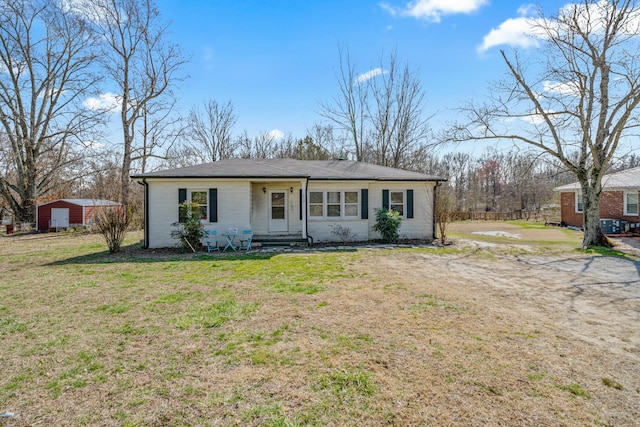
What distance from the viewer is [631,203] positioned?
1697 cm

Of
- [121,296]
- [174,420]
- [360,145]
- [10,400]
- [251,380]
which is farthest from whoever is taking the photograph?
[360,145]

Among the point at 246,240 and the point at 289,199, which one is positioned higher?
the point at 289,199

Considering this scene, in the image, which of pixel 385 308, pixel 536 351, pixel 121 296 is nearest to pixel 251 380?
Answer: pixel 385 308

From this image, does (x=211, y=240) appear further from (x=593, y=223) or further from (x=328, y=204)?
(x=593, y=223)

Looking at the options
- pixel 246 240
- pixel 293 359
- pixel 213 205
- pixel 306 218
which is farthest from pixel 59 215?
pixel 293 359

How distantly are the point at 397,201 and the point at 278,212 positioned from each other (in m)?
4.95

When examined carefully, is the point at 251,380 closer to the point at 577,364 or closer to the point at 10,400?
the point at 10,400

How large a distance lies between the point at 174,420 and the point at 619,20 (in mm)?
15793

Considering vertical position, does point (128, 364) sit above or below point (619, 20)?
below

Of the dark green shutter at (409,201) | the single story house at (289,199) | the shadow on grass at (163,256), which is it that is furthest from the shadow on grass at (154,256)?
the dark green shutter at (409,201)

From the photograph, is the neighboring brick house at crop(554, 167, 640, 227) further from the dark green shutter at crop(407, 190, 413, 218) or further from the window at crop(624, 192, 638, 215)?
the dark green shutter at crop(407, 190, 413, 218)

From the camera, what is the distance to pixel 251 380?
290 cm

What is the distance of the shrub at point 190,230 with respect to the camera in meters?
10.8

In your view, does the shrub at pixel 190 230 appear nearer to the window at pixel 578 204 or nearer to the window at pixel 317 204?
the window at pixel 317 204
